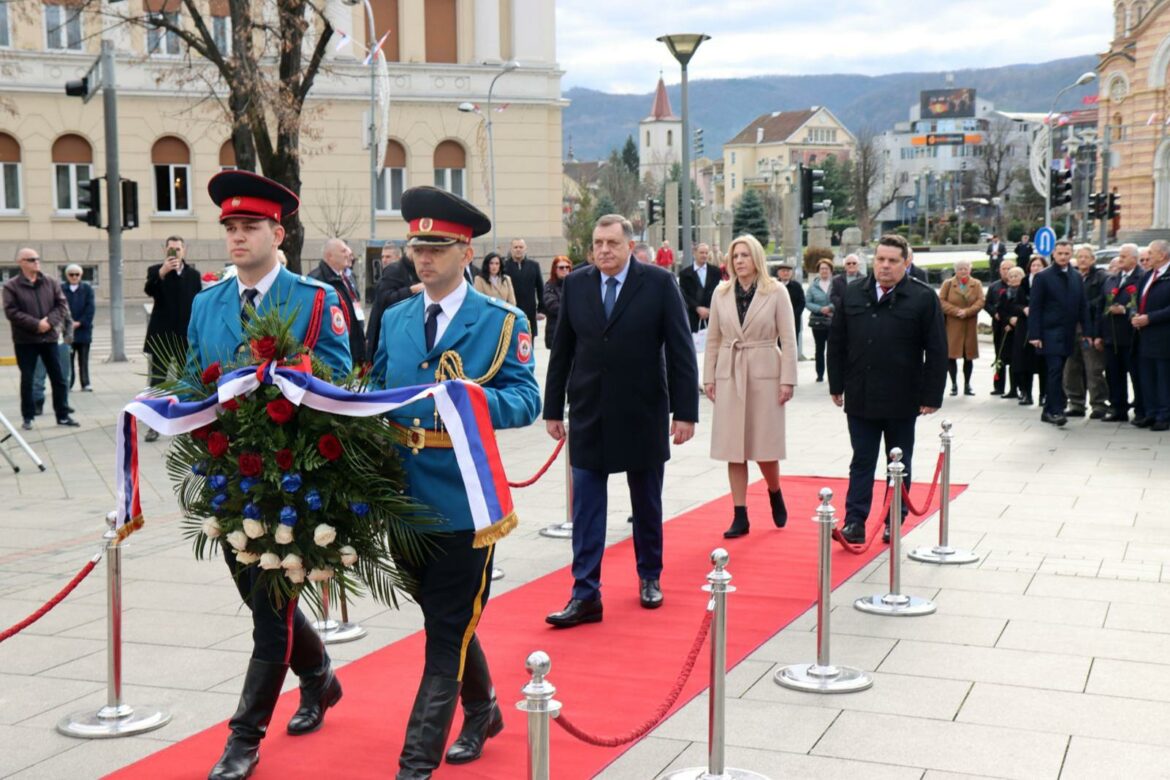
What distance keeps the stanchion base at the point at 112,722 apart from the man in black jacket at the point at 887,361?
16.1 ft

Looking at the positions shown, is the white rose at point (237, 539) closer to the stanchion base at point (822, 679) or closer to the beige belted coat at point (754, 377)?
the stanchion base at point (822, 679)

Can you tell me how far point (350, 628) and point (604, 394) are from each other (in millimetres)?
1832

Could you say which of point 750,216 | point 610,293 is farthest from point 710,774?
point 750,216

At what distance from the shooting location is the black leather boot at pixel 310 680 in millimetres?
5270

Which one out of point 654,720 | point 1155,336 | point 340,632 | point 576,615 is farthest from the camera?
point 1155,336

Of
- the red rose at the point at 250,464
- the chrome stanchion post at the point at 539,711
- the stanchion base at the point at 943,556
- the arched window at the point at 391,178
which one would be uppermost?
the arched window at the point at 391,178

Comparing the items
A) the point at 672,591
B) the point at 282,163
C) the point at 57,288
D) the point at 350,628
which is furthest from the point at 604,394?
the point at 282,163

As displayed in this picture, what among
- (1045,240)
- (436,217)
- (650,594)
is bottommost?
(650,594)

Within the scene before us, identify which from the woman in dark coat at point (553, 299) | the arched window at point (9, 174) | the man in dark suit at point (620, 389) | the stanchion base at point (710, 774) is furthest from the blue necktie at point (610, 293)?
the arched window at point (9, 174)

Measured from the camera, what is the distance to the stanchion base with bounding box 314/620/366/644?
269 inches

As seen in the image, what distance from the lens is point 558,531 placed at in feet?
31.6

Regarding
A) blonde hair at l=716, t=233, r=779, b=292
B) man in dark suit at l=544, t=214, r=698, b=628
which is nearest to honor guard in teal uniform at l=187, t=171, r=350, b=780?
man in dark suit at l=544, t=214, r=698, b=628

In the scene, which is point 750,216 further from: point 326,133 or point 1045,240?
point 1045,240

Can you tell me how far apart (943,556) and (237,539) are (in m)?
5.44
